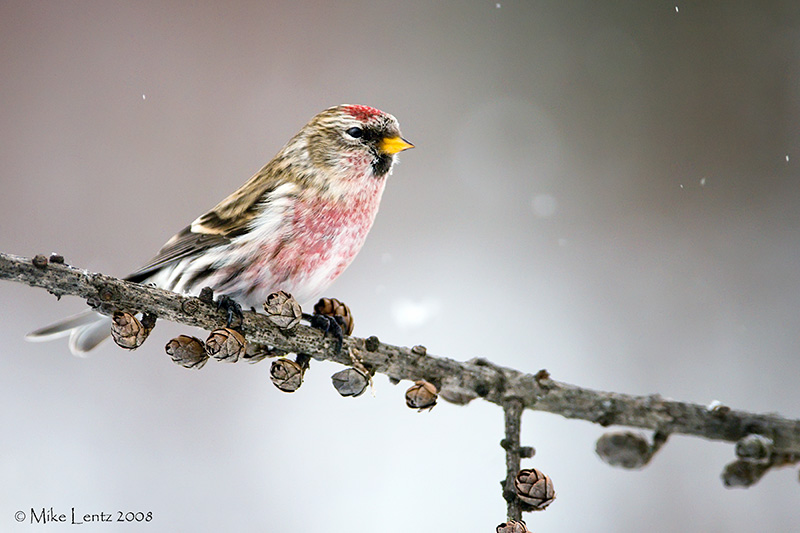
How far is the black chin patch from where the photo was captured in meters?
1.18

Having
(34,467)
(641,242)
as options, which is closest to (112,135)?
(34,467)

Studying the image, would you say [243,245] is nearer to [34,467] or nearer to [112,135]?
[34,467]

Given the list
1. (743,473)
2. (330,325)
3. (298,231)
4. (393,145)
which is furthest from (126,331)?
(743,473)

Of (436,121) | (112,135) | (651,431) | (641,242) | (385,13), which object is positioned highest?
(385,13)

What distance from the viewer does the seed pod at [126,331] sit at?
73 centimetres

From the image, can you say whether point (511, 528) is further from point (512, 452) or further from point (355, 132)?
point (355, 132)

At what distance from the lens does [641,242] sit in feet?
9.27

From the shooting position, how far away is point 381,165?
3.88 ft

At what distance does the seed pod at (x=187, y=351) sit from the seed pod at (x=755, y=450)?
647 millimetres

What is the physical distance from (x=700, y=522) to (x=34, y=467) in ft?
7.43

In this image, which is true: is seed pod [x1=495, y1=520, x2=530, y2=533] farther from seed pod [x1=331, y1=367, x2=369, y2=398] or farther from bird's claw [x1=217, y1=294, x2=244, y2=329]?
bird's claw [x1=217, y1=294, x2=244, y2=329]

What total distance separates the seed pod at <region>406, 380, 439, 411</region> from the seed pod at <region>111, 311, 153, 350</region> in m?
0.32

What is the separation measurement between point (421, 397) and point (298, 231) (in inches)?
17.1

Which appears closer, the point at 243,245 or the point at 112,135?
the point at 243,245
